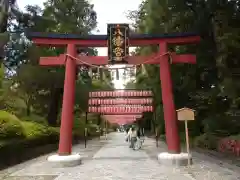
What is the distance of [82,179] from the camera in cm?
978

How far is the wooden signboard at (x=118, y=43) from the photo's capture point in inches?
560

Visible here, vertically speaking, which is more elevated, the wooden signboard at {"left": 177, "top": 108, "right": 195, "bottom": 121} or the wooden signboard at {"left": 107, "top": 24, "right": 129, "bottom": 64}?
the wooden signboard at {"left": 107, "top": 24, "right": 129, "bottom": 64}

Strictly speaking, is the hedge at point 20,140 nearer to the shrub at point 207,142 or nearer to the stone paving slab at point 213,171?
the stone paving slab at point 213,171

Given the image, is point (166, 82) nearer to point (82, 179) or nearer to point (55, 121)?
point (82, 179)

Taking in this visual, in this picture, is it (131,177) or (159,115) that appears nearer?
(131,177)

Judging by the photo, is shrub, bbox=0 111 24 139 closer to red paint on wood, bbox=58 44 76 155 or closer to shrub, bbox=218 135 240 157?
red paint on wood, bbox=58 44 76 155

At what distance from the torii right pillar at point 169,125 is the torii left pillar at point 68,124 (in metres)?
4.00

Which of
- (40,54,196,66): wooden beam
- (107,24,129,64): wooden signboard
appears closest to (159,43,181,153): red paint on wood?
(40,54,196,66): wooden beam

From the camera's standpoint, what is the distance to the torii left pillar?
13159 mm

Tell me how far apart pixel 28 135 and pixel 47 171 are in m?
4.34

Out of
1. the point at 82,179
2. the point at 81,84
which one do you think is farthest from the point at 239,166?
the point at 81,84

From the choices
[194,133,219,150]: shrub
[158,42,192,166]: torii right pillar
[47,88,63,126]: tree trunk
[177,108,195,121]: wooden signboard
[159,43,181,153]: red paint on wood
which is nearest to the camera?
[177,108,195,121]: wooden signboard

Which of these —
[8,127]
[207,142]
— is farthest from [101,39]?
[207,142]

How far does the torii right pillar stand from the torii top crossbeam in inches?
15.9
